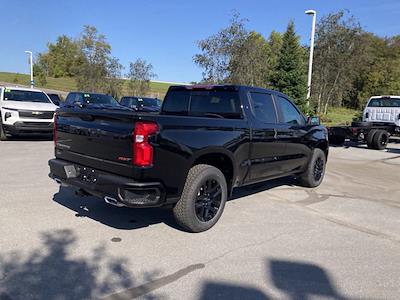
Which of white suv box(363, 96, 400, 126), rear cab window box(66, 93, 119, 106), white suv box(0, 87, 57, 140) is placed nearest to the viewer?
white suv box(0, 87, 57, 140)

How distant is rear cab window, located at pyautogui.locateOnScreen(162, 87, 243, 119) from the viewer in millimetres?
5824

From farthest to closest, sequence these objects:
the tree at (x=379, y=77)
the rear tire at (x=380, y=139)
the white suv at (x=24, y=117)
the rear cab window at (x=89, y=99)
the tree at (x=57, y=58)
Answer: the tree at (x=57, y=58)
the tree at (x=379, y=77)
the rear cab window at (x=89, y=99)
the rear tire at (x=380, y=139)
the white suv at (x=24, y=117)

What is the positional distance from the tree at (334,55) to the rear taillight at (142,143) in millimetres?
27281

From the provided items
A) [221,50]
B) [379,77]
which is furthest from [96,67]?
[379,77]

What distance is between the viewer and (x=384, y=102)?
16562mm

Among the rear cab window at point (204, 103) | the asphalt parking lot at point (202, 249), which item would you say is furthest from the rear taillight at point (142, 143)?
the rear cab window at point (204, 103)

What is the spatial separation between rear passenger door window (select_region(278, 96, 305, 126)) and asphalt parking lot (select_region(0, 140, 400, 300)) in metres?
1.35

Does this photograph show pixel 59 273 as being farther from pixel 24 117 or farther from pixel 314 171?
pixel 24 117

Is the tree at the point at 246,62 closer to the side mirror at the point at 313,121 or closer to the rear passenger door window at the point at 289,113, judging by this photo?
the side mirror at the point at 313,121

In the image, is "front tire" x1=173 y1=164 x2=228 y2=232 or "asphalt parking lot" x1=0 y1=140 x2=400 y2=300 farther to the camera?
"front tire" x1=173 y1=164 x2=228 y2=232

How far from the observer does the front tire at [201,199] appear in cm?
481

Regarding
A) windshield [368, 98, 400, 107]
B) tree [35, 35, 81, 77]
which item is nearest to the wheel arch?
windshield [368, 98, 400, 107]

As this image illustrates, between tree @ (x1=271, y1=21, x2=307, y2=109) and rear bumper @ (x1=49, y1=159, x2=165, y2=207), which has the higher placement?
tree @ (x1=271, y1=21, x2=307, y2=109)

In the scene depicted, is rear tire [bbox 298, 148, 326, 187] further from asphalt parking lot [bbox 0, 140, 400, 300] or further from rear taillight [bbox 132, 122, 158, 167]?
rear taillight [bbox 132, 122, 158, 167]
